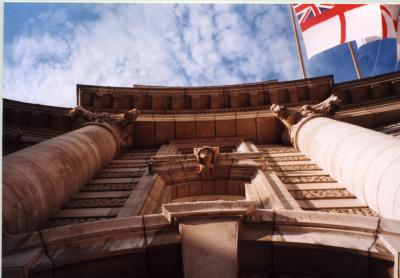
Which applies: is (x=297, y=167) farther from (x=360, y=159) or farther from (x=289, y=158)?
(x=360, y=159)

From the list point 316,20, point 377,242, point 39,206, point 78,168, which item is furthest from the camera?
point 316,20

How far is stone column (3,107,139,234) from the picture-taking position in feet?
17.1

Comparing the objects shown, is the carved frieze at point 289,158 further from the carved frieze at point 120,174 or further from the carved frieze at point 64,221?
the carved frieze at point 64,221

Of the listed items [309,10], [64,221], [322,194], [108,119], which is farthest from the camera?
[309,10]

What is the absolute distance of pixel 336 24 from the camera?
1332 centimetres

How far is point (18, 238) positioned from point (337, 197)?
6.43m

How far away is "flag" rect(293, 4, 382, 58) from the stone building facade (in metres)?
1.77

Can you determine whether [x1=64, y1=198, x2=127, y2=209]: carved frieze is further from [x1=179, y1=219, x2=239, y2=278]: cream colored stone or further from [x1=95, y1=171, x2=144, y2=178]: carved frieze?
[x1=179, y1=219, x2=239, y2=278]: cream colored stone

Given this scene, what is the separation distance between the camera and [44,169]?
651cm

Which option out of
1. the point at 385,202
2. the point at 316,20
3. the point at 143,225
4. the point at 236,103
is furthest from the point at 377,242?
the point at 316,20

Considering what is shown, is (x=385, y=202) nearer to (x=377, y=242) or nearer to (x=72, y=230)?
(x=377, y=242)

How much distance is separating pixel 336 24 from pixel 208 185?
935cm

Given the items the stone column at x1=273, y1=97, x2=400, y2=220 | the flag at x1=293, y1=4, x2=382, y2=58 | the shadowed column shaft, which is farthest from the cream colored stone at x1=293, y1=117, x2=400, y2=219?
the shadowed column shaft

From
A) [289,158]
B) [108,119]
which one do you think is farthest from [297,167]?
[108,119]
